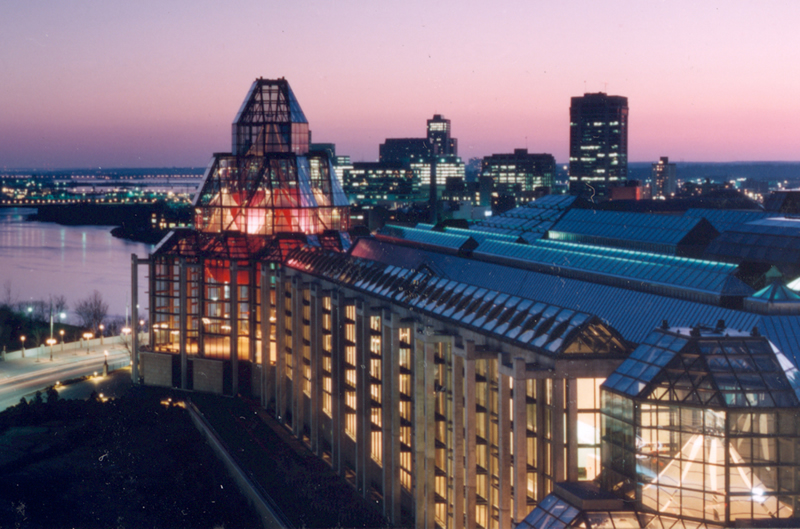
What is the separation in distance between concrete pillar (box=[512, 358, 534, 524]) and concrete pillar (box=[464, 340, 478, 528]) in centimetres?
380

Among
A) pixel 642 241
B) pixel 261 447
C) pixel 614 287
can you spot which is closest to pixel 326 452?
pixel 261 447

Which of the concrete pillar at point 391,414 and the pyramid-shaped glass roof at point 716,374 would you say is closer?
the pyramid-shaped glass roof at point 716,374

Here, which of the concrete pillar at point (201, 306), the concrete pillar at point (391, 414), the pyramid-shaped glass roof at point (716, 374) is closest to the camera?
the pyramid-shaped glass roof at point (716, 374)

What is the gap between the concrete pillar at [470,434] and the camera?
3566 centimetres

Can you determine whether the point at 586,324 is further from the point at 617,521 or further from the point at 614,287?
the point at 614,287

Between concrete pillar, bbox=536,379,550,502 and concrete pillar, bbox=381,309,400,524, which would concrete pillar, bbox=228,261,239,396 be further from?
concrete pillar, bbox=536,379,550,502

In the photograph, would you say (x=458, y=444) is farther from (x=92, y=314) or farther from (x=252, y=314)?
(x=92, y=314)

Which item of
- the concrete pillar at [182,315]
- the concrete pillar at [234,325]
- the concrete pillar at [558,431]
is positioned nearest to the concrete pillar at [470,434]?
the concrete pillar at [558,431]

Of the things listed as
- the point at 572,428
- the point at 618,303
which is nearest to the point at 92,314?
the point at 618,303

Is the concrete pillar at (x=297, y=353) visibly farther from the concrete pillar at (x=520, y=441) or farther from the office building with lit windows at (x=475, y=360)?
the concrete pillar at (x=520, y=441)

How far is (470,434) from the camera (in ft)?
118

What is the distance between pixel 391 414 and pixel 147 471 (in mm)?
16516

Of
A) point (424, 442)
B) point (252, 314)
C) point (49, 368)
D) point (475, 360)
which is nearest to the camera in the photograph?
point (475, 360)

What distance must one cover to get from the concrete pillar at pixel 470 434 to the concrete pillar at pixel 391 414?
849cm
